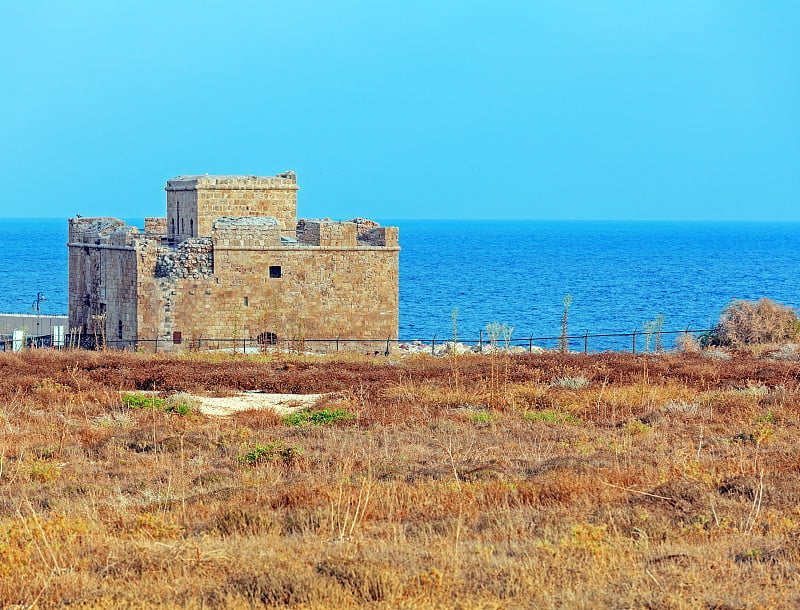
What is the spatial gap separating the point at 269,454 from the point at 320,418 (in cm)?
289

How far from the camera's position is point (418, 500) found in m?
9.48

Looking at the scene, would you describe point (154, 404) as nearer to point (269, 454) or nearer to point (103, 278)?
point (269, 454)

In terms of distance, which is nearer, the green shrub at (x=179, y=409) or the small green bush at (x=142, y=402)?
the green shrub at (x=179, y=409)

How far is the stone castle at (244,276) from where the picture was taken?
1361 inches

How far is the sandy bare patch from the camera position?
16.3 meters

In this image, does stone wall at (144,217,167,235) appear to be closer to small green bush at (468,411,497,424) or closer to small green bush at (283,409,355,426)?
small green bush at (283,409,355,426)

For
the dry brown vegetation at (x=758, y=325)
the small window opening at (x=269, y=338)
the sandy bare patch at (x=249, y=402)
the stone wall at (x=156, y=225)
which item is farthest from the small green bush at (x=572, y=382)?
the stone wall at (x=156, y=225)

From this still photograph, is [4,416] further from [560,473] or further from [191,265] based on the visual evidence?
[191,265]

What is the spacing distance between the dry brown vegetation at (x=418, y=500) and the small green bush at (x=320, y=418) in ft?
0.70

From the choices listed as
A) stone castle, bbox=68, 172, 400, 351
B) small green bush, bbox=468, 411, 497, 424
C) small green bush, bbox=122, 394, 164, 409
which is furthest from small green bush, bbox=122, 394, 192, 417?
stone castle, bbox=68, 172, 400, 351

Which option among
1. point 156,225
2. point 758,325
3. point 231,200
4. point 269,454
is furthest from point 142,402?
point 156,225

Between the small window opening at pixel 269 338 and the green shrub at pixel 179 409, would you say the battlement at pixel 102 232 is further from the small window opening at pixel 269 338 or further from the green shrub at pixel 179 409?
the green shrub at pixel 179 409

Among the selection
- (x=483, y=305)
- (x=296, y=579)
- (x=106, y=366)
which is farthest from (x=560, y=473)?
(x=483, y=305)

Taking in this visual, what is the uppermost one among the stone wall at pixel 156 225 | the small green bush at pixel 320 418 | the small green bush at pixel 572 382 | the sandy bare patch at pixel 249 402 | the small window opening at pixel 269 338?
the stone wall at pixel 156 225
